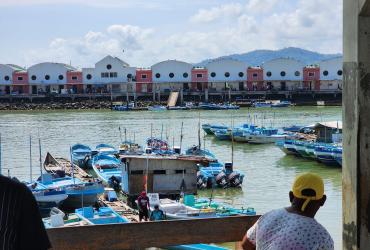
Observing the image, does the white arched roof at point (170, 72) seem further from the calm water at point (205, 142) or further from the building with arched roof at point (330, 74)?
the building with arched roof at point (330, 74)

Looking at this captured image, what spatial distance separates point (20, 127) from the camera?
64688 millimetres

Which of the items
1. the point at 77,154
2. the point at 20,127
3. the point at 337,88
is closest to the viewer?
the point at 77,154

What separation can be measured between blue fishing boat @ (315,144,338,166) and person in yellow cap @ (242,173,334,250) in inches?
1189

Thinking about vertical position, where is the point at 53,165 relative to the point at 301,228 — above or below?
below

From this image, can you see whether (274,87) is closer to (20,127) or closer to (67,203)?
(20,127)

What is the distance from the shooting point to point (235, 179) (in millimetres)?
26516

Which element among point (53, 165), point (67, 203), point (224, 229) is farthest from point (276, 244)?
point (53, 165)

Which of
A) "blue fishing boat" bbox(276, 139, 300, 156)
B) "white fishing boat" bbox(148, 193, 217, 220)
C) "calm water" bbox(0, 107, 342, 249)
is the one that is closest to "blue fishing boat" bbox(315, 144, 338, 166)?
"calm water" bbox(0, 107, 342, 249)

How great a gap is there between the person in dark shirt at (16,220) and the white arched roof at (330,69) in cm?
9686

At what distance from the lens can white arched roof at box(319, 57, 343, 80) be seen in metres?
96.8

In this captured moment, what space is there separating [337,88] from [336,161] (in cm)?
6681

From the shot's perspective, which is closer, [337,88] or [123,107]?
[123,107]

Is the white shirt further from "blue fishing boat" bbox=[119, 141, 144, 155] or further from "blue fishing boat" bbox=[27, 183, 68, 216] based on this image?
"blue fishing boat" bbox=[119, 141, 144, 155]

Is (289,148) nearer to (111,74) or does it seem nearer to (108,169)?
(108,169)
